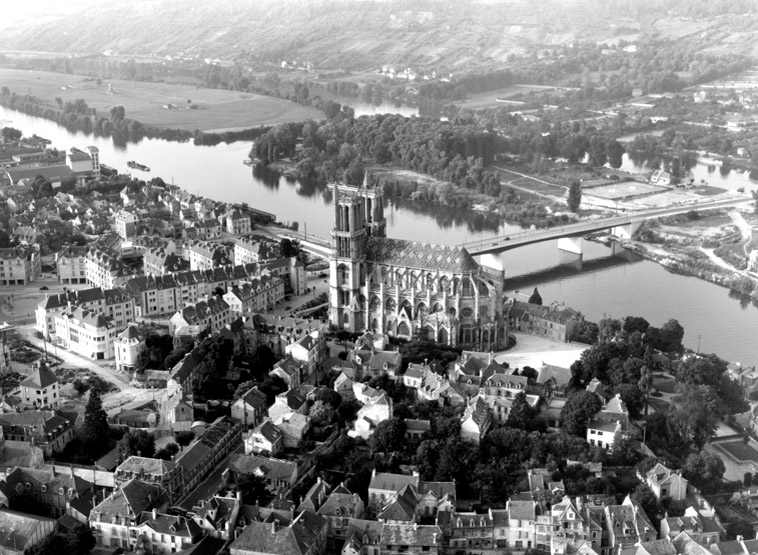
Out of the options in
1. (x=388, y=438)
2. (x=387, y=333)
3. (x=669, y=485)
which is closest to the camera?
(x=669, y=485)

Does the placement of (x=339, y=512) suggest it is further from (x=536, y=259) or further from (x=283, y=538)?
(x=536, y=259)

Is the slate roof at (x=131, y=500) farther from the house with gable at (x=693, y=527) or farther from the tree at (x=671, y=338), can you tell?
the tree at (x=671, y=338)

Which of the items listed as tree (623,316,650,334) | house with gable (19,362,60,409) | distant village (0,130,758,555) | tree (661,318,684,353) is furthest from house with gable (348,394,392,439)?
tree (661,318,684,353)

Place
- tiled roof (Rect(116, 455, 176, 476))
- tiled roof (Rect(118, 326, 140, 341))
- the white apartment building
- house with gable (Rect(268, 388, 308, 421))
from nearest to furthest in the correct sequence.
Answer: tiled roof (Rect(116, 455, 176, 476)) < house with gable (Rect(268, 388, 308, 421)) < tiled roof (Rect(118, 326, 140, 341)) < the white apartment building

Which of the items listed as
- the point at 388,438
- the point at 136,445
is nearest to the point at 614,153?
the point at 388,438

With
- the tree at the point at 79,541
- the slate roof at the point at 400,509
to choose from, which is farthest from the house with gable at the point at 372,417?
the tree at the point at 79,541

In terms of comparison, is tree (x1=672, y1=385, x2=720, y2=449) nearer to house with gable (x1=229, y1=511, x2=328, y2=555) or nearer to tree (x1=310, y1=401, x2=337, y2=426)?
tree (x1=310, y1=401, x2=337, y2=426)

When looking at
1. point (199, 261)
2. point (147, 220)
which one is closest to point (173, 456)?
point (199, 261)
